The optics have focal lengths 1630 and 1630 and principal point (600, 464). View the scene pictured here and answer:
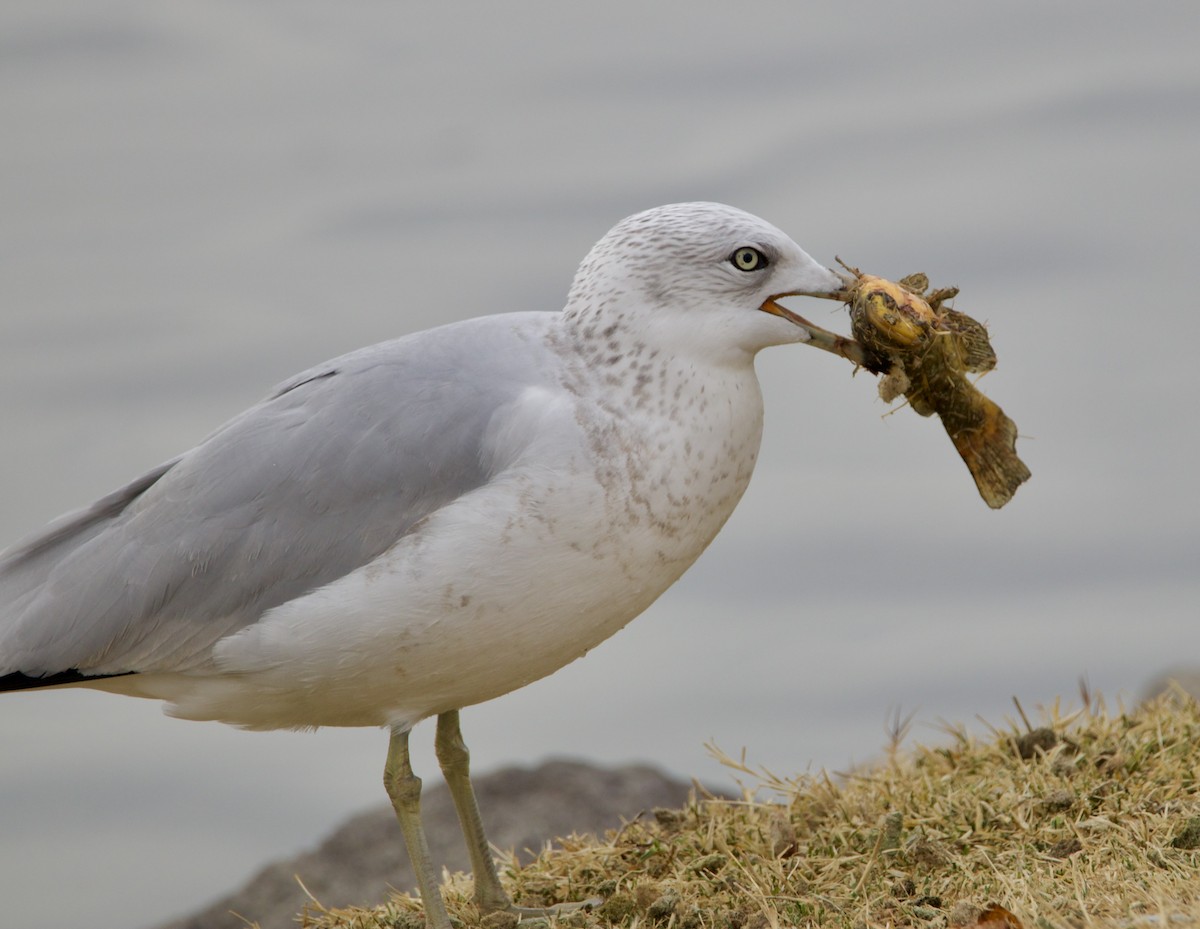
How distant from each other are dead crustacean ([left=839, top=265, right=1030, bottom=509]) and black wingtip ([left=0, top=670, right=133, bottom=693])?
2.79 metres

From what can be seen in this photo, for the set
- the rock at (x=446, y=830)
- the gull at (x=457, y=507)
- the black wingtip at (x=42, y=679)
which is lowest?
the rock at (x=446, y=830)

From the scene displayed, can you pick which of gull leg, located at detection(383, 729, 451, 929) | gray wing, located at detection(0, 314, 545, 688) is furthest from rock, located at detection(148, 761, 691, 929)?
gray wing, located at detection(0, 314, 545, 688)

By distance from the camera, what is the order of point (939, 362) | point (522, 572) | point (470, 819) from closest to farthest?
point (522, 572), point (939, 362), point (470, 819)

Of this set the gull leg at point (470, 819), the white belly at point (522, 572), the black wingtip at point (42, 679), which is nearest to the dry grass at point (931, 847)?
the gull leg at point (470, 819)

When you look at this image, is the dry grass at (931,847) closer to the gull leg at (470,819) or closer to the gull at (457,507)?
the gull leg at (470,819)

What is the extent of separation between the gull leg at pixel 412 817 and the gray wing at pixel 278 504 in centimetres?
75

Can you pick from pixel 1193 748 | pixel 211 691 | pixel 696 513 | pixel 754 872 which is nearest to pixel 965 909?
pixel 754 872

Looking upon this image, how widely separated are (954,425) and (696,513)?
1.08m

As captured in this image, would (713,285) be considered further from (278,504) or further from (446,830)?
(446,830)

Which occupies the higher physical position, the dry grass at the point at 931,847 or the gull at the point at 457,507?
the gull at the point at 457,507

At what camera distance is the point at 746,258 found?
17.3 ft

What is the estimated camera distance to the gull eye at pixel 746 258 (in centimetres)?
527

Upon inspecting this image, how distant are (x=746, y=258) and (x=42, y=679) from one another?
9.20 ft

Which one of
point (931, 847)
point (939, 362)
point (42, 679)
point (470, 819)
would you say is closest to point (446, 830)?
point (470, 819)
